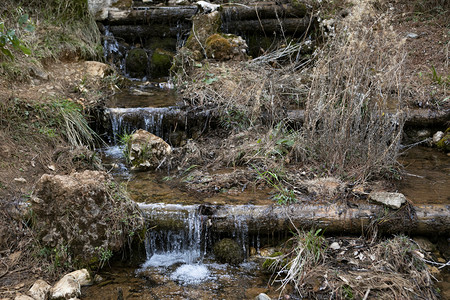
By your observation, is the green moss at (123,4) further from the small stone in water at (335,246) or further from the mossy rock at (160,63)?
the small stone in water at (335,246)

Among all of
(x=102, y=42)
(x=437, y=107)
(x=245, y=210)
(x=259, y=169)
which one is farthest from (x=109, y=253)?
(x=102, y=42)

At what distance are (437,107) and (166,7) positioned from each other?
229 inches

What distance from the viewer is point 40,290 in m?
2.82

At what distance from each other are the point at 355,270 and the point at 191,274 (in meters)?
1.34

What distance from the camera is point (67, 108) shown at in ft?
16.4

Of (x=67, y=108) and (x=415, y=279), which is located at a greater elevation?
(x=67, y=108)

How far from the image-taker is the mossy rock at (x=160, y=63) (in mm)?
7590

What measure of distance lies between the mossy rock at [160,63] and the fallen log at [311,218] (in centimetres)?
459

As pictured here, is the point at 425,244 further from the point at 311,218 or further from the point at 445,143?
the point at 445,143

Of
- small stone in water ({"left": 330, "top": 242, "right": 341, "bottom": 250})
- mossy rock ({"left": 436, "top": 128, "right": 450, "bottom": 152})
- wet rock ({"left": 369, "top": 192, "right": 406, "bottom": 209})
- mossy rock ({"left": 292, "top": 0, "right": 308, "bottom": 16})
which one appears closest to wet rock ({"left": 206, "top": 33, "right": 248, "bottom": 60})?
mossy rock ({"left": 292, "top": 0, "right": 308, "bottom": 16})

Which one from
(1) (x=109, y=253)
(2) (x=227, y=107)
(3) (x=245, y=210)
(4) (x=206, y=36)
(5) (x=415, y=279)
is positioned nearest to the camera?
(5) (x=415, y=279)

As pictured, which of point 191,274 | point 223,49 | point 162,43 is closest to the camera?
point 191,274

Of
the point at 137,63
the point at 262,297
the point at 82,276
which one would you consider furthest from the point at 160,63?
the point at 262,297

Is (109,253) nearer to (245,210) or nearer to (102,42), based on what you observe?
(245,210)
